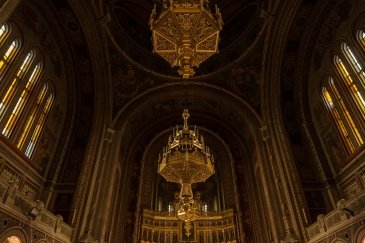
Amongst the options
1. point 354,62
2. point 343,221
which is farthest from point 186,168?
point 354,62

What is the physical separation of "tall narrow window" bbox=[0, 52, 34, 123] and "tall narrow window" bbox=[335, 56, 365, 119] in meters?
12.1

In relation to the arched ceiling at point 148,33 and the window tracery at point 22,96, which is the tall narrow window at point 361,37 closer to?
the arched ceiling at point 148,33

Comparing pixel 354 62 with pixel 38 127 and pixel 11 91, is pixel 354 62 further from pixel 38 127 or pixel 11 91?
pixel 38 127

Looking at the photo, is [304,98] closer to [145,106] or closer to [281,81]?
[281,81]

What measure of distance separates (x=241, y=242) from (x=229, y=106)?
6.70 m

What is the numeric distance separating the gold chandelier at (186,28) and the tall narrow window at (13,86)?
579 centimetres

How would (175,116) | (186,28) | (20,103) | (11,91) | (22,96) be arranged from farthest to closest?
(175,116) → (22,96) → (20,103) → (11,91) → (186,28)

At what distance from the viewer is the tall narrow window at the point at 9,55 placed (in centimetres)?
933

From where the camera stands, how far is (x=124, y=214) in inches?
553

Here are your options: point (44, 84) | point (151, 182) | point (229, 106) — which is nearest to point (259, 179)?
point (229, 106)

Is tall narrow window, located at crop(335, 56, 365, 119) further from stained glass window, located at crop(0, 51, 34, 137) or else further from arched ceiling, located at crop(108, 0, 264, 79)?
stained glass window, located at crop(0, 51, 34, 137)

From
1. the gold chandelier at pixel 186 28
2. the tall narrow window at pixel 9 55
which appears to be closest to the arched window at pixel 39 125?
the tall narrow window at pixel 9 55

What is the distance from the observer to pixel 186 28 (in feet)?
22.5

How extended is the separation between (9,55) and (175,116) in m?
9.67
